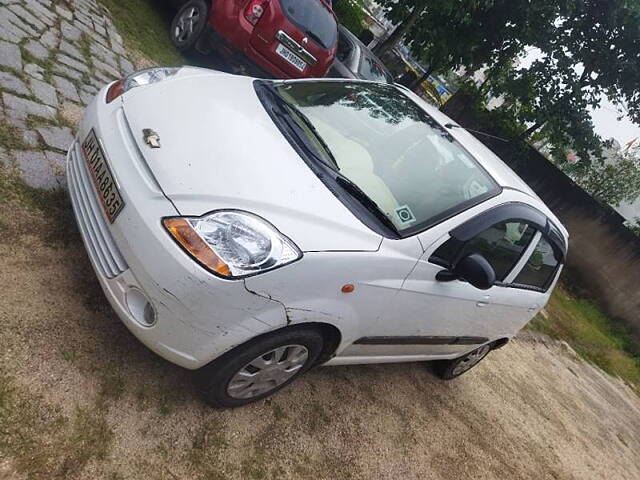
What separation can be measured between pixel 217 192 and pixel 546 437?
3616 millimetres


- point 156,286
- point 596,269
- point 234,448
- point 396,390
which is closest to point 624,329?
point 596,269

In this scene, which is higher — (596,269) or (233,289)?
(596,269)

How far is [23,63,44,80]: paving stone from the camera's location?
11.5 ft

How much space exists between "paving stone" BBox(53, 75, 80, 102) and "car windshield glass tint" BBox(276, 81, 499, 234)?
73.8 inches

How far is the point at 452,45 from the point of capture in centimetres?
895

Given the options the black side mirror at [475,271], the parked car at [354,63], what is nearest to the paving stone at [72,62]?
the parked car at [354,63]

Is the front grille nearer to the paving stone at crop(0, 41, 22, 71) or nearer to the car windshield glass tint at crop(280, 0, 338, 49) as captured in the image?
the paving stone at crop(0, 41, 22, 71)

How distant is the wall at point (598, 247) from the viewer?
338 inches

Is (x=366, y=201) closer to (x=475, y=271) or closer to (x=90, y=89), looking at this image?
(x=475, y=271)

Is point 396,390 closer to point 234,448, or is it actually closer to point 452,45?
point 234,448

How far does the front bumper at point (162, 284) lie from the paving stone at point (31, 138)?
1223mm

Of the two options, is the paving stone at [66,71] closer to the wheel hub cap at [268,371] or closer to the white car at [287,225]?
the white car at [287,225]

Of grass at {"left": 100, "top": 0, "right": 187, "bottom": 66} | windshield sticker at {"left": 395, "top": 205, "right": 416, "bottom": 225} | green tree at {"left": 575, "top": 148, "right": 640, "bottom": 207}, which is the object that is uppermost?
green tree at {"left": 575, "top": 148, "right": 640, "bottom": 207}

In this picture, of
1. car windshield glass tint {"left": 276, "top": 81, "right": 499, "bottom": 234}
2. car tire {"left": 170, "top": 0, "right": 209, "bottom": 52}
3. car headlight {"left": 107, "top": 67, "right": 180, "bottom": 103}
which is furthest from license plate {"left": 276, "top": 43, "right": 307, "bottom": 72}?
car headlight {"left": 107, "top": 67, "right": 180, "bottom": 103}
